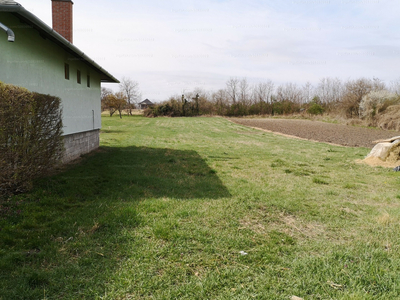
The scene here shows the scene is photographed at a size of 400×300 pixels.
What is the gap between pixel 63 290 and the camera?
8.05 feet

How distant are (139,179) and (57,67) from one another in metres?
4.29

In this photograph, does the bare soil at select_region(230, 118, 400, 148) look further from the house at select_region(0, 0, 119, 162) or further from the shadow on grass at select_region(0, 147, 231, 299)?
the house at select_region(0, 0, 119, 162)

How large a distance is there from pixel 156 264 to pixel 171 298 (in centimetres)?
57

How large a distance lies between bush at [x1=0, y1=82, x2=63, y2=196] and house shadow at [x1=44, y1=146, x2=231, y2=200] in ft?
2.36

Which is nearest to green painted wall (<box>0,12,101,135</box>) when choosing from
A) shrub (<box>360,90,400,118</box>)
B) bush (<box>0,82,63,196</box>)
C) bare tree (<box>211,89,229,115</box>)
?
bush (<box>0,82,63,196</box>)

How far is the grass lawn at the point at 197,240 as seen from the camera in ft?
8.38

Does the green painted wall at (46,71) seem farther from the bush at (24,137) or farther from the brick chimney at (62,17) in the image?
the brick chimney at (62,17)

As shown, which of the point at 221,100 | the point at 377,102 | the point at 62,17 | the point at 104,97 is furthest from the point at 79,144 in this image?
the point at 221,100

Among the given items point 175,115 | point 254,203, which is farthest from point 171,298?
point 175,115

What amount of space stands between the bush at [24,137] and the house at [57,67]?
36.2 inches

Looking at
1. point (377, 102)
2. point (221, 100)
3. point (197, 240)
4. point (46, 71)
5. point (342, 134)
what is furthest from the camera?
point (221, 100)

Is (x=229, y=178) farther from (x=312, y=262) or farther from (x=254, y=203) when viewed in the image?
(x=312, y=262)

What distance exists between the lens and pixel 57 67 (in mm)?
7797

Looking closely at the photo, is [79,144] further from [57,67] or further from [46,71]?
[46,71]
